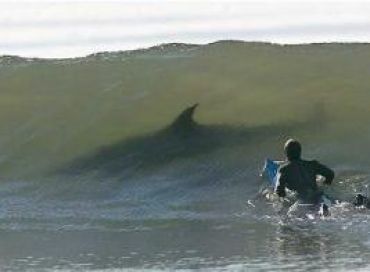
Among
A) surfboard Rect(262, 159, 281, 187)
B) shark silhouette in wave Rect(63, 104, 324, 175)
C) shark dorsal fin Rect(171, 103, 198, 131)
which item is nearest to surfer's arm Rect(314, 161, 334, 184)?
surfboard Rect(262, 159, 281, 187)

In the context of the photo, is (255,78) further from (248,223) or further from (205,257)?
(205,257)

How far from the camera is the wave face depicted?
40.7 feet

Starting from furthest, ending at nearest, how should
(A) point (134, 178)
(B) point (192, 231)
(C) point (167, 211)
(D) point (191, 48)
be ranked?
1. (D) point (191, 48)
2. (A) point (134, 178)
3. (C) point (167, 211)
4. (B) point (192, 231)

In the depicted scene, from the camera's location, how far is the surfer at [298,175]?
442 inches

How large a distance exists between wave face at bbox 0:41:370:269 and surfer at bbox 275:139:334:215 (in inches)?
15.5

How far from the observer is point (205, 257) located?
8695mm

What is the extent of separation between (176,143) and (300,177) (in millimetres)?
4074

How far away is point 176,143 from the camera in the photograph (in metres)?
15.1

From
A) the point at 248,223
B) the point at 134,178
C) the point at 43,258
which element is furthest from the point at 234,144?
the point at 43,258

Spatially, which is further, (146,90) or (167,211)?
(146,90)

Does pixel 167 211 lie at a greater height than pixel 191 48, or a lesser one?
lesser

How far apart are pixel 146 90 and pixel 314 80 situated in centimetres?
300

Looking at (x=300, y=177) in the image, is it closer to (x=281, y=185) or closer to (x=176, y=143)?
(x=281, y=185)

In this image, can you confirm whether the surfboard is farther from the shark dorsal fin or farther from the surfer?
the shark dorsal fin
